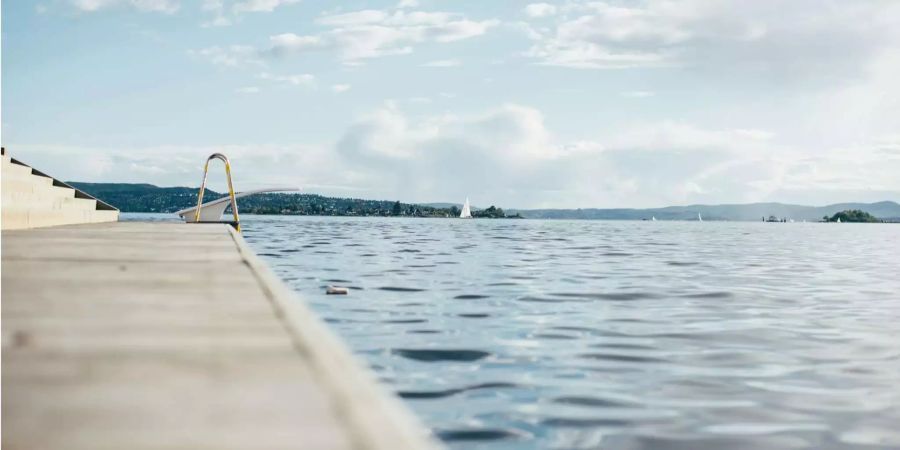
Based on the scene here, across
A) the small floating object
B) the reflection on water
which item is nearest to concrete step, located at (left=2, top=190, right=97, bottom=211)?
the reflection on water

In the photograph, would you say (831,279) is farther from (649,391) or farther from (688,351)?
(649,391)

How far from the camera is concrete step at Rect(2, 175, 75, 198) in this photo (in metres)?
12.6

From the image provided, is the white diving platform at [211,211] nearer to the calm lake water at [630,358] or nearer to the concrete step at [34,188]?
the concrete step at [34,188]

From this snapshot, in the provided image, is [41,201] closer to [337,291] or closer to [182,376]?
[337,291]

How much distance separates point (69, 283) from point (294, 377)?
11.0ft

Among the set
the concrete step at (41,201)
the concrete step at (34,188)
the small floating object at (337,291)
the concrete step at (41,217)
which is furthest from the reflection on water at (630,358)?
the concrete step at (34,188)

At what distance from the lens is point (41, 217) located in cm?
1433

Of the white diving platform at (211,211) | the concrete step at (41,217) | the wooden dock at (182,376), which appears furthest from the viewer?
the white diving platform at (211,211)

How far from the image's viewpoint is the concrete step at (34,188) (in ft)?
41.4

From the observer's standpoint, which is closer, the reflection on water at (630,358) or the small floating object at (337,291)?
the reflection on water at (630,358)

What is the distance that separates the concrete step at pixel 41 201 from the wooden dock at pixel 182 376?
341 inches

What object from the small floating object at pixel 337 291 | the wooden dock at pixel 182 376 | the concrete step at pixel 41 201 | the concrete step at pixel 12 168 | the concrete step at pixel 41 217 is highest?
the concrete step at pixel 12 168

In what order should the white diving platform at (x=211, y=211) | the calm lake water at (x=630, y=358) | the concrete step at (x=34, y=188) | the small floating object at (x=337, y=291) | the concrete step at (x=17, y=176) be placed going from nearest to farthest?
the calm lake water at (x=630, y=358) → the small floating object at (x=337, y=291) → the concrete step at (x=34, y=188) → the concrete step at (x=17, y=176) → the white diving platform at (x=211, y=211)

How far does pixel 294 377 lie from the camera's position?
2.50 metres
